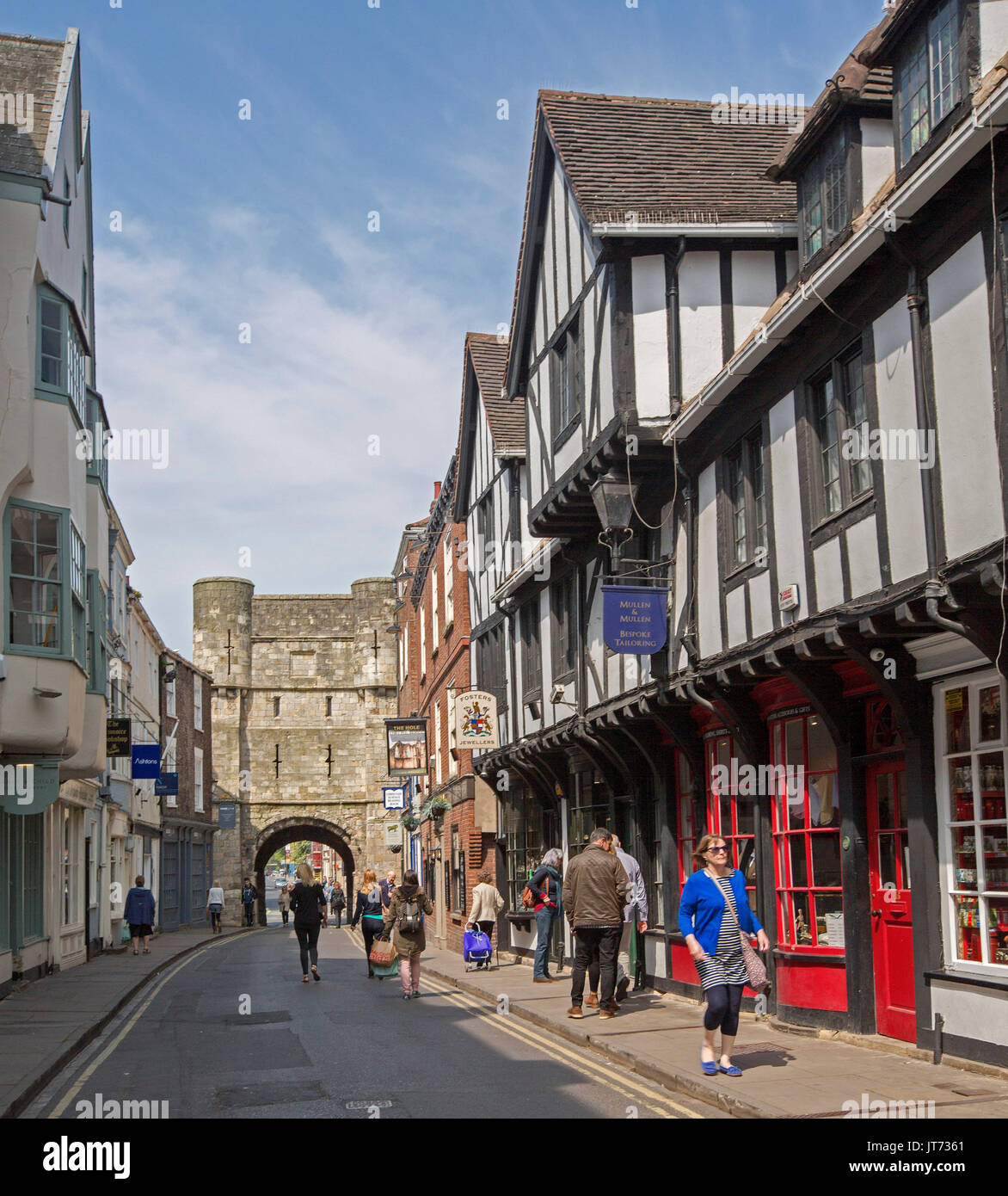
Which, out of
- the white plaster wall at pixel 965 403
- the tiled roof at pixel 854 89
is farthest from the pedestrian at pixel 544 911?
the tiled roof at pixel 854 89

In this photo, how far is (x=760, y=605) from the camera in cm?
1184

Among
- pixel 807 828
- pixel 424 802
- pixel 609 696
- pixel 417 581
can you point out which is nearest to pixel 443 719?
pixel 424 802

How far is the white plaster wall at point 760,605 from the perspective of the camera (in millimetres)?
11680

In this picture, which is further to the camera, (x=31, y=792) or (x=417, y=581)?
(x=417, y=581)

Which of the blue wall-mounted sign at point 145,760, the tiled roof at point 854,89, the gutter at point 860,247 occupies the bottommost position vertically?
the blue wall-mounted sign at point 145,760

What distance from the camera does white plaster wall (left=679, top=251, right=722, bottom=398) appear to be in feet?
45.2

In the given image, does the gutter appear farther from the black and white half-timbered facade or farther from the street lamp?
the street lamp

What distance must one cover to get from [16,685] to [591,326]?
770 centimetres

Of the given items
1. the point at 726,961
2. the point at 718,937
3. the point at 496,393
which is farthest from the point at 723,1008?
the point at 496,393

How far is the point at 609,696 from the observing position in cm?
1617

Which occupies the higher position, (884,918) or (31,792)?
(31,792)

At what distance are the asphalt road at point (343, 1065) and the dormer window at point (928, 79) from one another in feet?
22.3

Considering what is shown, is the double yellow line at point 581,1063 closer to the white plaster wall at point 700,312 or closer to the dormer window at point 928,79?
the white plaster wall at point 700,312
